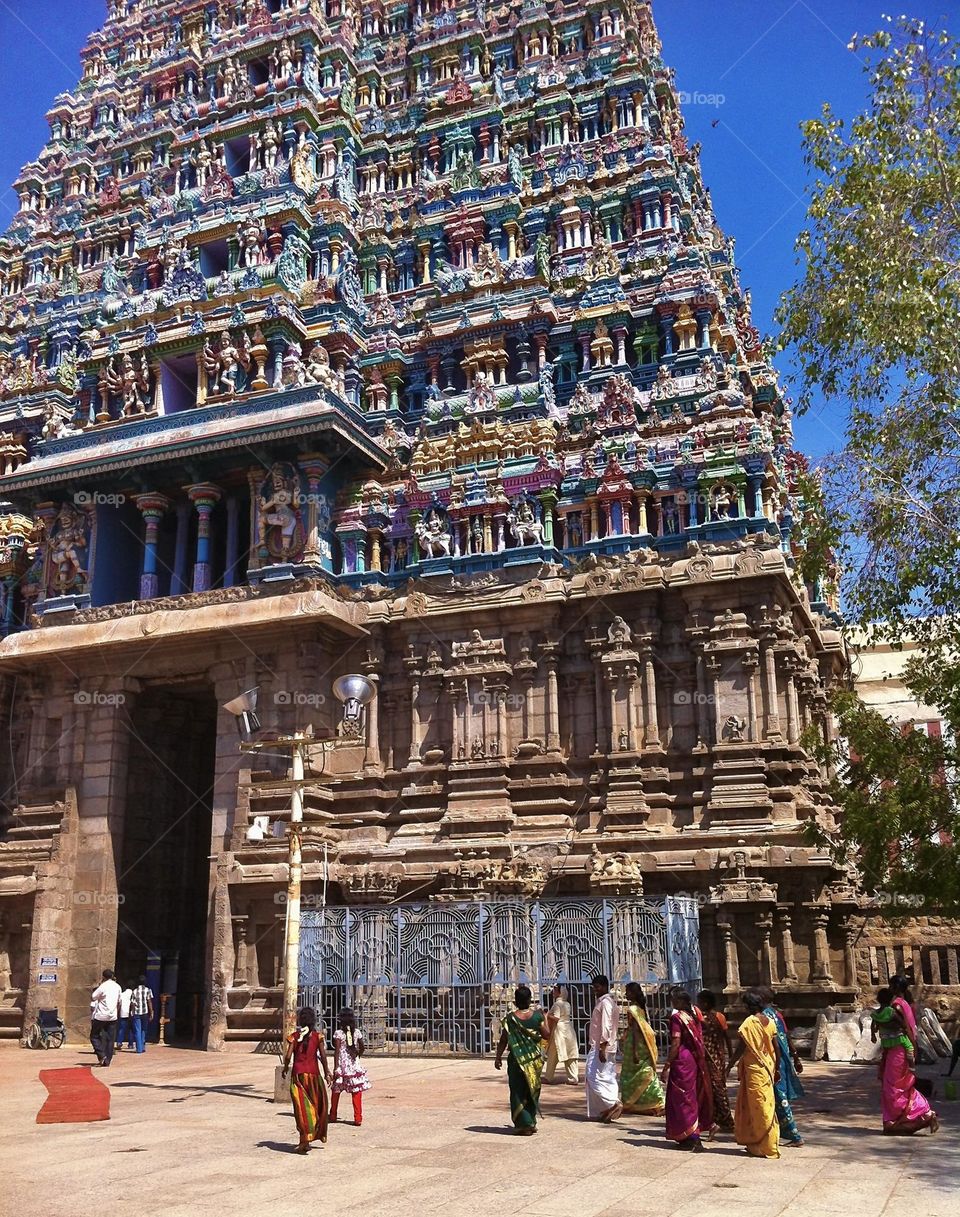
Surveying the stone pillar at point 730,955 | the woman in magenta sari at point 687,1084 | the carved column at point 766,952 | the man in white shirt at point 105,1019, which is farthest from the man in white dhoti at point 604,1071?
the man in white shirt at point 105,1019

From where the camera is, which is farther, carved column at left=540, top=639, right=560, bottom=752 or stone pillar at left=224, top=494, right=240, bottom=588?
stone pillar at left=224, top=494, right=240, bottom=588

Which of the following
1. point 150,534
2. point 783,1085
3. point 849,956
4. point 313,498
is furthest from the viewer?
point 150,534

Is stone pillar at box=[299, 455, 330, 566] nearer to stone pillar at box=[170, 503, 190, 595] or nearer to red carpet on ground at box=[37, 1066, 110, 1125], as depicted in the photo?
stone pillar at box=[170, 503, 190, 595]

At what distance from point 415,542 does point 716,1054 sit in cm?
1823

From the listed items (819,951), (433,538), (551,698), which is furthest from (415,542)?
(819,951)

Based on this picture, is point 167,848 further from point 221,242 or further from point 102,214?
point 102,214

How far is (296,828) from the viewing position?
55.4ft

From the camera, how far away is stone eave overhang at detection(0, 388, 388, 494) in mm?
28750

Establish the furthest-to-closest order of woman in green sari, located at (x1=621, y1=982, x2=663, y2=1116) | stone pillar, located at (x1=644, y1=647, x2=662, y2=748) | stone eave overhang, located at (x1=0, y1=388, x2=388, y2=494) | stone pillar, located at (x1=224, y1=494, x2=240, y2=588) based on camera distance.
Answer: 1. stone pillar, located at (x1=224, y1=494, x2=240, y2=588)
2. stone eave overhang, located at (x1=0, y1=388, x2=388, y2=494)
3. stone pillar, located at (x1=644, y1=647, x2=662, y2=748)
4. woman in green sari, located at (x1=621, y1=982, x2=663, y2=1116)

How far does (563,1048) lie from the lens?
1817 cm

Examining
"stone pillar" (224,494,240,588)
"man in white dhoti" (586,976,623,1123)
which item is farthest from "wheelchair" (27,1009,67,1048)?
"man in white dhoti" (586,976,623,1123)

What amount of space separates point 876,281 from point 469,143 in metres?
22.7

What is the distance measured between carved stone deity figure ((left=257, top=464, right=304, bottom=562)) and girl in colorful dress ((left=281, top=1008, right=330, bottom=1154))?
58.1 ft

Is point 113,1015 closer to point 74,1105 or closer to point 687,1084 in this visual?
point 74,1105
